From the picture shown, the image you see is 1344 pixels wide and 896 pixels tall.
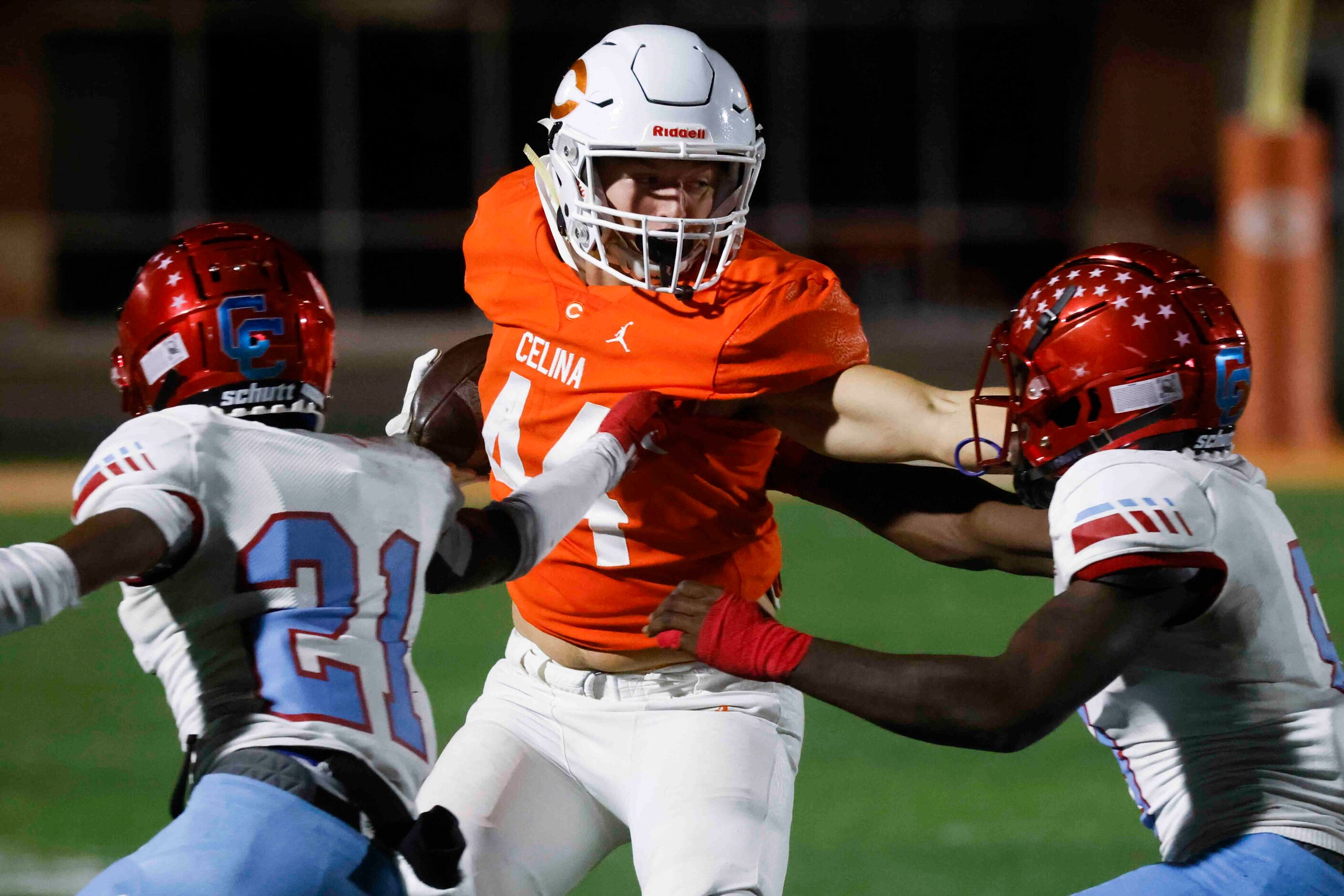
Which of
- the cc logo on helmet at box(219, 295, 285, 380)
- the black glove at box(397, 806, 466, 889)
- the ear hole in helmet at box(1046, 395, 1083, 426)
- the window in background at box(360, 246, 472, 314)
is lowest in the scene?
the window in background at box(360, 246, 472, 314)

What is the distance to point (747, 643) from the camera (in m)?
2.29

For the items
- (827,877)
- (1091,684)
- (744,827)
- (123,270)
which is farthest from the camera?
(123,270)

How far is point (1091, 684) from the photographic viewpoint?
6.87 feet

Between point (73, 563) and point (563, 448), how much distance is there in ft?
3.76

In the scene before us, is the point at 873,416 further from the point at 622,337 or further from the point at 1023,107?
the point at 1023,107

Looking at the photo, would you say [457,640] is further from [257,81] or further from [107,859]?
[257,81]

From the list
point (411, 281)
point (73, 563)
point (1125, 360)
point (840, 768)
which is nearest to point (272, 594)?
point (73, 563)

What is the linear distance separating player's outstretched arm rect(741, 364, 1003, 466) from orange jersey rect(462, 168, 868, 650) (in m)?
0.04

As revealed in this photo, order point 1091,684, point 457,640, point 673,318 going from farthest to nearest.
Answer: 1. point 457,640
2. point 673,318
3. point 1091,684

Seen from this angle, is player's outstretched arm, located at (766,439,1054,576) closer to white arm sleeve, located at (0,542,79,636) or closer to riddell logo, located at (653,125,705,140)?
riddell logo, located at (653,125,705,140)

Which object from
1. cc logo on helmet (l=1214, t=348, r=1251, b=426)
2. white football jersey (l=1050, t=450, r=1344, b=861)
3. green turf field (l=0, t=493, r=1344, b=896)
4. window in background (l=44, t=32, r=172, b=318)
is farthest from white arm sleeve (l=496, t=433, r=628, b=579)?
window in background (l=44, t=32, r=172, b=318)

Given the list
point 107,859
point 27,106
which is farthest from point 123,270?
point 107,859

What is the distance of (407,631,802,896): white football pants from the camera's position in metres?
2.61

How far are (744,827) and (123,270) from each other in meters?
15.0
